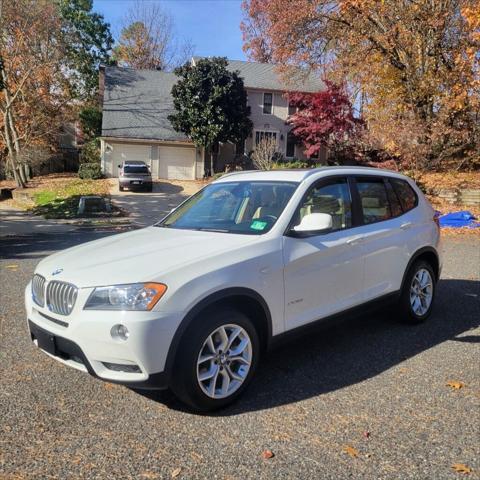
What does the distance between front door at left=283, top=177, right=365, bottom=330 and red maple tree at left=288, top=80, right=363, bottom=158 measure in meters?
24.9

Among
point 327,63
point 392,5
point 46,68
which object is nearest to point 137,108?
point 46,68

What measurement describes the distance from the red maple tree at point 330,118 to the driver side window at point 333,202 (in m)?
24.7

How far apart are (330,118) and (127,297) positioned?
94.9ft

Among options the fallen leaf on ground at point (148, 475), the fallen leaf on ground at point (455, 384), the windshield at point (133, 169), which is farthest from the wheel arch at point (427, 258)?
the windshield at point (133, 169)

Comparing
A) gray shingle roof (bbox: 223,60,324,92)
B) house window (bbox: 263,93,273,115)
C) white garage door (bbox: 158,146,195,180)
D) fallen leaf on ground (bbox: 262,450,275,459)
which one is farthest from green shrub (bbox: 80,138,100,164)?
fallen leaf on ground (bbox: 262,450,275,459)

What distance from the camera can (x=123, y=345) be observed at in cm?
307

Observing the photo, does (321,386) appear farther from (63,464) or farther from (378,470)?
(63,464)

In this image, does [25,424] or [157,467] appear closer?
[157,467]

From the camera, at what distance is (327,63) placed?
25.8m

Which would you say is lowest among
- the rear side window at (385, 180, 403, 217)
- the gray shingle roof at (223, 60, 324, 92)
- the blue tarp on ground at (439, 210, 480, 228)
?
the blue tarp on ground at (439, 210, 480, 228)

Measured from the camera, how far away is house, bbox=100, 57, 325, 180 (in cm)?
3309

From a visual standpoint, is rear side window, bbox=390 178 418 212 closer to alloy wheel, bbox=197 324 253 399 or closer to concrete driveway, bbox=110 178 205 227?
alloy wheel, bbox=197 324 253 399

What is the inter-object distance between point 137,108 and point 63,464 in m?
34.9

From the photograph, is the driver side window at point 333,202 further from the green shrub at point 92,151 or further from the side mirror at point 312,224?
the green shrub at point 92,151
